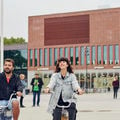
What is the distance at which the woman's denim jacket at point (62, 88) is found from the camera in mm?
8992

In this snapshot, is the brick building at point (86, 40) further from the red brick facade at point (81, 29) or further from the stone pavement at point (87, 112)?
the stone pavement at point (87, 112)

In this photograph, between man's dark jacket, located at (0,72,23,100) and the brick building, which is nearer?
man's dark jacket, located at (0,72,23,100)

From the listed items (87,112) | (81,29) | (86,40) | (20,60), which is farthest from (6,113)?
(20,60)

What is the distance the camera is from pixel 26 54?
375 feet

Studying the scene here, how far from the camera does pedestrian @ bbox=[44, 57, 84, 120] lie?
899 centimetres

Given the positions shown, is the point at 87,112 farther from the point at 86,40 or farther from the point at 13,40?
the point at 13,40

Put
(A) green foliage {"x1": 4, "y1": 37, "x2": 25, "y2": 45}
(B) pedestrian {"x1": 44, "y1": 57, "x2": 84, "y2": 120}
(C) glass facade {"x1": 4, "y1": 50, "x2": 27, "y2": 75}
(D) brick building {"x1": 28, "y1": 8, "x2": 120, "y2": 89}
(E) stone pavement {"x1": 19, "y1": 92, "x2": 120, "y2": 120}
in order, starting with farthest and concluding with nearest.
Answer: (A) green foliage {"x1": 4, "y1": 37, "x2": 25, "y2": 45} → (C) glass facade {"x1": 4, "y1": 50, "x2": 27, "y2": 75} → (D) brick building {"x1": 28, "y1": 8, "x2": 120, "y2": 89} → (E) stone pavement {"x1": 19, "y1": 92, "x2": 120, "y2": 120} → (B) pedestrian {"x1": 44, "y1": 57, "x2": 84, "y2": 120}

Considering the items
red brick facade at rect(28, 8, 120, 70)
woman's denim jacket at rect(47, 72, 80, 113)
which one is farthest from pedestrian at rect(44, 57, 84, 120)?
red brick facade at rect(28, 8, 120, 70)

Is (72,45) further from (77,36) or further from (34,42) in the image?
(34,42)

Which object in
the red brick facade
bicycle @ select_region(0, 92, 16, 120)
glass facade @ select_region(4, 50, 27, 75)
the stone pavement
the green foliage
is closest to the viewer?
bicycle @ select_region(0, 92, 16, 120)

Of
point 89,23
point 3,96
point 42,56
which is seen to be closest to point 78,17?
point 89,23

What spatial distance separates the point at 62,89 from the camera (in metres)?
9.05

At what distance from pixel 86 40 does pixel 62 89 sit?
9455 centimetres

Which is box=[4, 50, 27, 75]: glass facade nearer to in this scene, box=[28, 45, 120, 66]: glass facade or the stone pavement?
box=[28, 45, 120, 66]: glass facade
